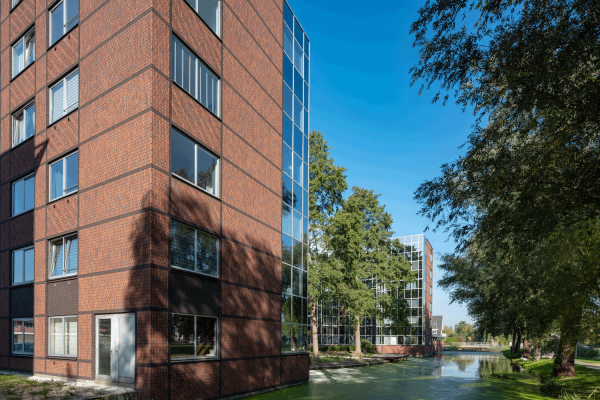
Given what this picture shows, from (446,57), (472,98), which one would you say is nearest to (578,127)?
(472,98)

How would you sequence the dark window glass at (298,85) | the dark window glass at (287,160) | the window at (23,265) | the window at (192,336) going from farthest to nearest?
the dark window glass at (298,85) → the dark window glass at (287,160) → the window at (23,265) → the window at (192,336)

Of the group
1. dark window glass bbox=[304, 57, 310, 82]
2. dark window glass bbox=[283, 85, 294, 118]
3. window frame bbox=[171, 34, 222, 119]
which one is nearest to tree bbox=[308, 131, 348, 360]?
dark window glass bbox=[304, 57, 310, 82]

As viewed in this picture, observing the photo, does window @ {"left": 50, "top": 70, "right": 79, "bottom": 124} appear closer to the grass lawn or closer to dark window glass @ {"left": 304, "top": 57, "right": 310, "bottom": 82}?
dark window glass @ {"left": 304, "top": 57, "right": 310, "bottom": 82}

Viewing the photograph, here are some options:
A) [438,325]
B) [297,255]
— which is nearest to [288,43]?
[297,255]

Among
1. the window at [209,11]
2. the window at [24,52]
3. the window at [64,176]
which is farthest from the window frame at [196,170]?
the window at [24,52]

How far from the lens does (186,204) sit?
14.3 m

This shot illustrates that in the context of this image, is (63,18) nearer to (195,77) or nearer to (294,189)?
(195,77)

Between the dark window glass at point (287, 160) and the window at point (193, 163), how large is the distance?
6702 millimetres

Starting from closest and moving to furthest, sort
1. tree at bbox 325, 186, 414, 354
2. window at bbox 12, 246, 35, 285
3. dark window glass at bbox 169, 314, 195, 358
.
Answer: dark window glass at bbox 169, 314, 195, 358, window at bbox 12, 246, 35, 285, tree at bbox 325, 186, 414, 354

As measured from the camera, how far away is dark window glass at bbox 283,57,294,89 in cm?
2373

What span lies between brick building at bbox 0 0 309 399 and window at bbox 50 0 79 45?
0.08 meters

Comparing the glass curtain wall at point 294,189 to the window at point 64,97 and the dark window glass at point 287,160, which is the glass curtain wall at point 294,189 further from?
the window at point 64,97

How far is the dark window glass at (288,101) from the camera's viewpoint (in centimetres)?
2347

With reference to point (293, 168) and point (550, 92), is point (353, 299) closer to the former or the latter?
point (293, 168)
